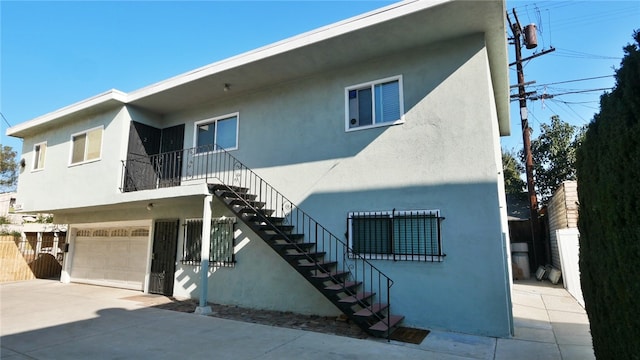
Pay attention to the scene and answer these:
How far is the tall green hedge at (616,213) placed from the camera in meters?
2.74

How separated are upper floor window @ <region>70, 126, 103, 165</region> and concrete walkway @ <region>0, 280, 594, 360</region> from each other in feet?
15.2

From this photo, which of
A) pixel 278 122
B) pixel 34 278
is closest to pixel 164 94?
pixel 278 122

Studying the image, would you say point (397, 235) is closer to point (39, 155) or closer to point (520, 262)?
point (520, 262)

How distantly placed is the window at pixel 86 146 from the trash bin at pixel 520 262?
49.5ft

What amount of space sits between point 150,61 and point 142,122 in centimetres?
195

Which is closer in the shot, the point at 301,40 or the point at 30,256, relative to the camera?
the point at 301,40

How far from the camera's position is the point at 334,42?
7031mm

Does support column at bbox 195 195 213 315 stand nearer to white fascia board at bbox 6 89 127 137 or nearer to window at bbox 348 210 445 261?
window at bbox 348 210 445 261

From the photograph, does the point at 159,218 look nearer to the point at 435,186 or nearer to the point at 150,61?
the point at 150,61

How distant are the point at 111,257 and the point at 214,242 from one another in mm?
5472

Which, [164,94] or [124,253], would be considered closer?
[164,94]

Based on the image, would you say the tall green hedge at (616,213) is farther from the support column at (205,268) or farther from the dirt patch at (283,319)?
the support column at (205,268)

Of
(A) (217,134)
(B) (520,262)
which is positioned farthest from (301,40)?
(B) (520,262)

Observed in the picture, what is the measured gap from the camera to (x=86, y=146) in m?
11.1
